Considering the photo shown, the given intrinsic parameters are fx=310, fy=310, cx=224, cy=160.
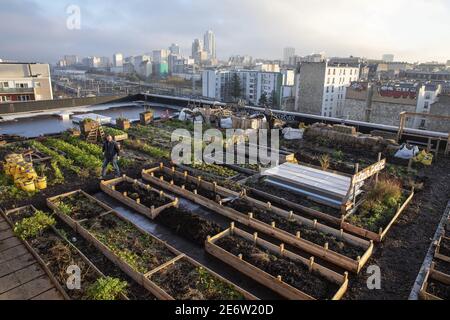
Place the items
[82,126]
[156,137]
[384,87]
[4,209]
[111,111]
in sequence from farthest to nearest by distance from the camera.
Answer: [384,87] < [111,111] < [156,137] < [82,126] < [4,209]

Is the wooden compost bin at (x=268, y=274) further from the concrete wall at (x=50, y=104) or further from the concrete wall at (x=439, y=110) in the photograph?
the concrete wall at (x=439, y=110)

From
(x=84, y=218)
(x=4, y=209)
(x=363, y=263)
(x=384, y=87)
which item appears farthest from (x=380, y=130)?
(x=384, y=87)

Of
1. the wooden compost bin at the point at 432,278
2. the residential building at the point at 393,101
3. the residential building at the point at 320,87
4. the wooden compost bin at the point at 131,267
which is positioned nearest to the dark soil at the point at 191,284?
the wooden compost bin at the point at 131,267

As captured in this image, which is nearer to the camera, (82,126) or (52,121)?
(82,126)

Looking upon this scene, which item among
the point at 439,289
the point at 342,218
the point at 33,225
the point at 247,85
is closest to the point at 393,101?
the point at 247,85

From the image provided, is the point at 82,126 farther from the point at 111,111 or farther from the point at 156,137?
the point at 111,111

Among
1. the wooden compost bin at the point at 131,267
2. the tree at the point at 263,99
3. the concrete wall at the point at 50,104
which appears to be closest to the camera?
the wooden compost bin at the point at 131,267
